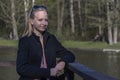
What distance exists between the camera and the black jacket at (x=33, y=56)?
3598mm

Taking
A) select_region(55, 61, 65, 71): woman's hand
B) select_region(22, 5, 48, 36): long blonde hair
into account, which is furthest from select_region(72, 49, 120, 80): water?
select_region(22, 5, 48, 36): long blonde hair

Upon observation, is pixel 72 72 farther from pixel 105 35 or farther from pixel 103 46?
pixel 105 35

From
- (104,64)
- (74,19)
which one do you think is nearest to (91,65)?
(104,64)

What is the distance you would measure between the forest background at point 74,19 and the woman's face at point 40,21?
3873 cm

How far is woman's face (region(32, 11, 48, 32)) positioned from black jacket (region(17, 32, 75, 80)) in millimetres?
65

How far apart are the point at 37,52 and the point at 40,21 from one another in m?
0.26

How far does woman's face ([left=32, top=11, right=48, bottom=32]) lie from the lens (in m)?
3.72

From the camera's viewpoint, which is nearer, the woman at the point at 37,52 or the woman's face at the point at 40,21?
the woman at the point at 37,52

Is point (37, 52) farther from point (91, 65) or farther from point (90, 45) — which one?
point (90, 45)

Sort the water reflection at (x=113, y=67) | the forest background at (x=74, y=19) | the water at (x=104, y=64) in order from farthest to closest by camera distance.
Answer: the forest background at (x=74, y=19) → the water at (x=104, y=64) → the water reflection at (x=113, y=67)

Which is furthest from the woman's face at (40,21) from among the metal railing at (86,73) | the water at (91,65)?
the water at (91,65)

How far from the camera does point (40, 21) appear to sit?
3.73 m

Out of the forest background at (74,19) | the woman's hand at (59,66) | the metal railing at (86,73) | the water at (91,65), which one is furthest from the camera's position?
the forest background at (74,19)

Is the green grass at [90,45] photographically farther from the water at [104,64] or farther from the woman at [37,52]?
the woman at [37,52]
